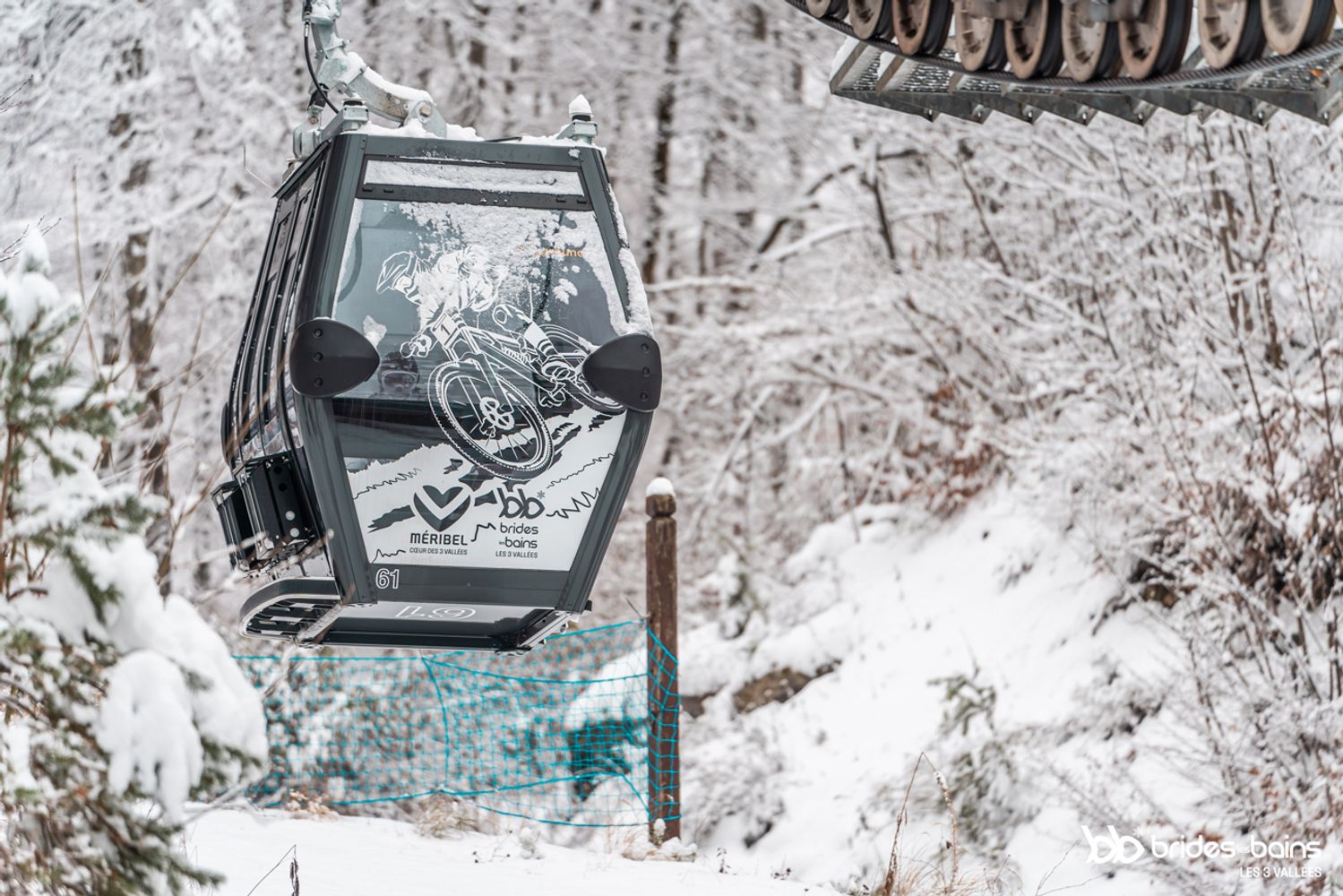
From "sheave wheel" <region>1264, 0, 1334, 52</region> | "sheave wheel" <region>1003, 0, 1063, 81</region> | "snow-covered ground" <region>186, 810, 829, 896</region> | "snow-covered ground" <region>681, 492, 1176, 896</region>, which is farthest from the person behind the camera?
"snow-covered ground" <region>681, 492, 1176, 896</region>

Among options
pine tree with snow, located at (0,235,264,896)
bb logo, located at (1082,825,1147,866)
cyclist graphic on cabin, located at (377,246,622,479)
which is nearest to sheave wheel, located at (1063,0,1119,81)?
cyclist graphic on cabin, located at (377,246,622,479)

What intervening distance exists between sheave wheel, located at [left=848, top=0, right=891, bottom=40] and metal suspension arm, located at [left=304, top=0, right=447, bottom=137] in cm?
145

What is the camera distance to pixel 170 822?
8.91ft

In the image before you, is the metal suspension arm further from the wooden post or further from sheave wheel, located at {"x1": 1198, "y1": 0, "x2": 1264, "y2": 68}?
the wooden post

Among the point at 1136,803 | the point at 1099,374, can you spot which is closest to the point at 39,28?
the point at 1099,374

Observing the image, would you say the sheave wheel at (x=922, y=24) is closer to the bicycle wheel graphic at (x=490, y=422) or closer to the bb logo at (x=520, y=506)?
the bicycle wheel graphic at (x=490, y=422)

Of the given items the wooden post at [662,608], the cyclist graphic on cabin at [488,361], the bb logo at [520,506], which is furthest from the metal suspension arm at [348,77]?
the wooden post at [662,608]

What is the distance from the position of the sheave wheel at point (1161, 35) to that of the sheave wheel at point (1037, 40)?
0.29 metres

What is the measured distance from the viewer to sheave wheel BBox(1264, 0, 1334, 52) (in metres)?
3.66

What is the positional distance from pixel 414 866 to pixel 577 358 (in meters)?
2.72

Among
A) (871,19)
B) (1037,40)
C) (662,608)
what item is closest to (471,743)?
(662,608)

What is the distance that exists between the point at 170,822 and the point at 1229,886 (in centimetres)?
521

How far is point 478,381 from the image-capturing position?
412 cm

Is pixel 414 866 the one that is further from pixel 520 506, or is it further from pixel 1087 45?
pixel 1087 45
